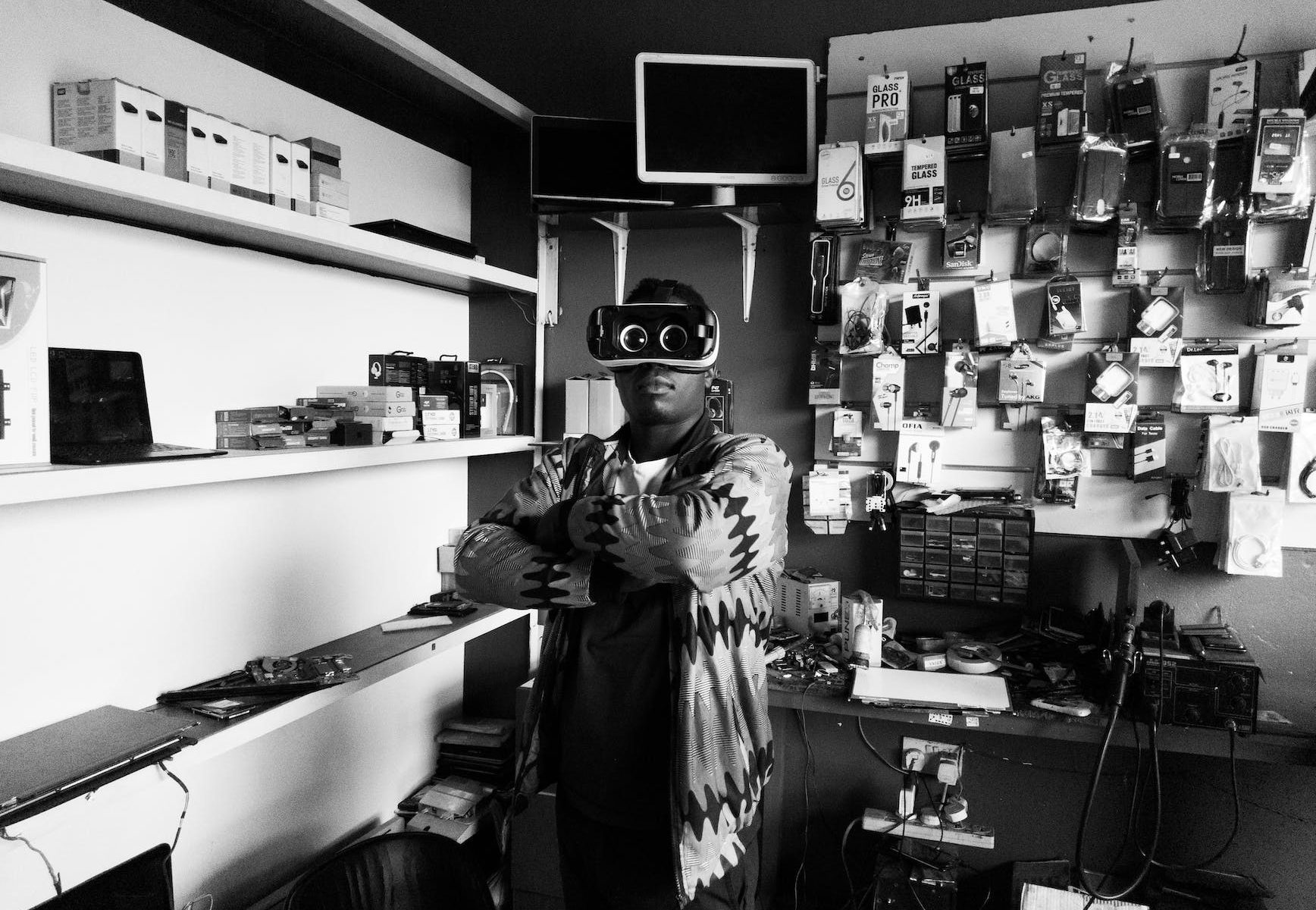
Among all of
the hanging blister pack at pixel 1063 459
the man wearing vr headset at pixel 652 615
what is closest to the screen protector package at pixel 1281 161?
the hanging blister pack at pixel 1063 459

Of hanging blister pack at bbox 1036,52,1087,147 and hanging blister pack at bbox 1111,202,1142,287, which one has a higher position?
hanging blister pack at bbox 1036,52,1087,147

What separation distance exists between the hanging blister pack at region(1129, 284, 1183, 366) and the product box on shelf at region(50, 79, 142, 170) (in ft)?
8.15

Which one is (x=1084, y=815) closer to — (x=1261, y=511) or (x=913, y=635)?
(x=913, y=635)

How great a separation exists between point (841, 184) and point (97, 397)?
1985 mm

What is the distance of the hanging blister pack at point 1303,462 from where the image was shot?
88.0 inches

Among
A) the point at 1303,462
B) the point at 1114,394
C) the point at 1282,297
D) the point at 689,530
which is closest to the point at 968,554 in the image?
the point at 1114,394

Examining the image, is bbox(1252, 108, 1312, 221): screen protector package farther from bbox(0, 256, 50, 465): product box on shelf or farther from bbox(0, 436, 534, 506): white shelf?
bbox(0, 256, 50, 465): product box on shelf

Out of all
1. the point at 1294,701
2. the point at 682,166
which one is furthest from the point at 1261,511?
the point at 682,166

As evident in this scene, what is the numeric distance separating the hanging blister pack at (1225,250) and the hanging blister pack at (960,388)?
640 mm

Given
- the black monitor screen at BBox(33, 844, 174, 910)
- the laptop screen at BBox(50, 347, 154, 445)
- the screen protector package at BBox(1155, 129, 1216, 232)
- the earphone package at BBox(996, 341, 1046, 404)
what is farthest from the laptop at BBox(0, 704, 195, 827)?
the screen protector package at BBox(1155, 129, 1216, 232)

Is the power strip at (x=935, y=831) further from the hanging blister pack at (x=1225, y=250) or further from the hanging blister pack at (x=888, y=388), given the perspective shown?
the hanging blister pack at (x=1225, y=250)

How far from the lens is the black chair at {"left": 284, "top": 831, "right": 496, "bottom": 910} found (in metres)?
1.84

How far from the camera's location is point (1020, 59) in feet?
8.16

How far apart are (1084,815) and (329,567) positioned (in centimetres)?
207
